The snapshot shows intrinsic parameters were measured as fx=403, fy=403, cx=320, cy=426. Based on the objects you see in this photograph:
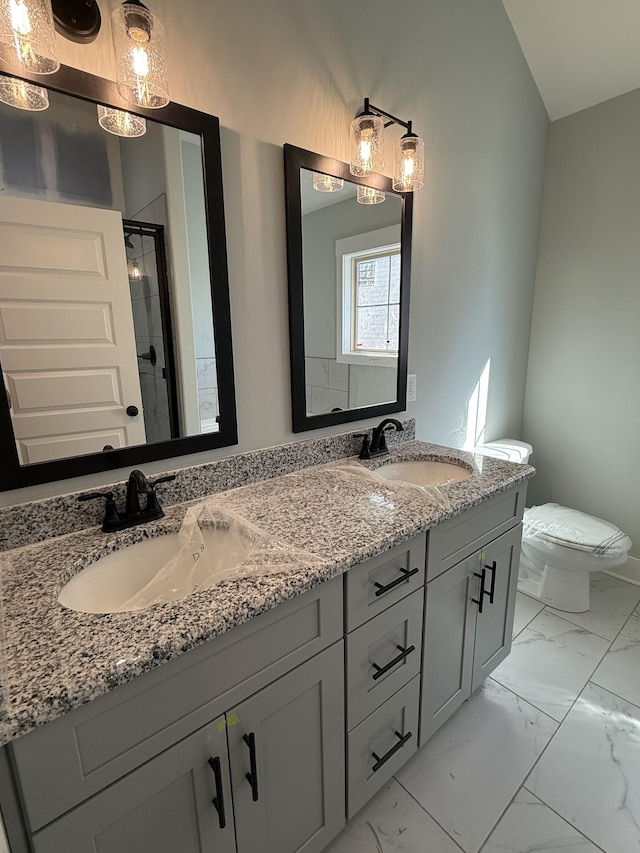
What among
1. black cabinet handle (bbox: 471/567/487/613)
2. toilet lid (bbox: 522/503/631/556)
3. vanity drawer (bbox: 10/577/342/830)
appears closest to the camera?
vanity drawer (bbox: 10/577/342/830)

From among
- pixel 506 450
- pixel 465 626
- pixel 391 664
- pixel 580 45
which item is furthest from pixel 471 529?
pixel 580 45

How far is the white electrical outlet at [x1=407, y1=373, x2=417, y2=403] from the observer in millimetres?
1817

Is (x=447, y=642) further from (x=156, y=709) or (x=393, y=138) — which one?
(x=393, y=138)

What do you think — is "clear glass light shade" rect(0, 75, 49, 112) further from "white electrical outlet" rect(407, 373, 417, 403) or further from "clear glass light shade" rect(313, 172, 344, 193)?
"white electrical outlet" rect(407, 373, 417, 403)

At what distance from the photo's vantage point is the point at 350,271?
61.2 inches

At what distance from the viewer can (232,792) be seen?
0.79 m

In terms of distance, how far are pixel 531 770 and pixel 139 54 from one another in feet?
7.47

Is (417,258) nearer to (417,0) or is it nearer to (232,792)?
(417,0)

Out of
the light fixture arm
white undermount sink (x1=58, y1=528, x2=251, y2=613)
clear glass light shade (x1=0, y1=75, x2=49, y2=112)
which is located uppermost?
the light fixture arm

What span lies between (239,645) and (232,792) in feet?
1.03

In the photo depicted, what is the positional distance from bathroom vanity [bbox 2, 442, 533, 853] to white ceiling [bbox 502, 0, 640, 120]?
2.02m

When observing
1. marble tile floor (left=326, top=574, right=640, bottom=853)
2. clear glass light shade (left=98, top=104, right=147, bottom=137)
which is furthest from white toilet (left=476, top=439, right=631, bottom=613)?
clear glass light shade (left=98, top=104, right=147, bottom=137)

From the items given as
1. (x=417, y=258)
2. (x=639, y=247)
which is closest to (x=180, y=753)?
(x=417, y=258)

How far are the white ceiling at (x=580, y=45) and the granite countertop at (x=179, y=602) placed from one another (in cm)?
202
